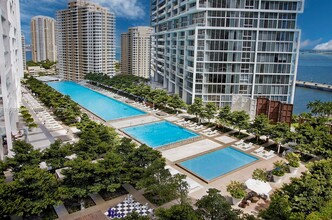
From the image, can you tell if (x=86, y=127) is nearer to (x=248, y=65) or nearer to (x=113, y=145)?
(x=113, y=145)

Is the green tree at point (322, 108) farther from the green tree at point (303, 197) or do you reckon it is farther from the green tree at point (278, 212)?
the green tree at point (278, 212)

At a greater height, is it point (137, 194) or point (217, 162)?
point (137, 194)

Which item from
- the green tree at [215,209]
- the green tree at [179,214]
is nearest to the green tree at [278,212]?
the green tree at [215,209]

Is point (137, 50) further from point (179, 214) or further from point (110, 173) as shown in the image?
point (179, 214)

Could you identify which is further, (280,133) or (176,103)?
(176,103)

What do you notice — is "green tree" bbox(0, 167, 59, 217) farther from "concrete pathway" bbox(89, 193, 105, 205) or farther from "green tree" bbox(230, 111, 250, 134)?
"green tree" bbox(230, 111, 250, 134)

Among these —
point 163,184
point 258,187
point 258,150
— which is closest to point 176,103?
point 258,150

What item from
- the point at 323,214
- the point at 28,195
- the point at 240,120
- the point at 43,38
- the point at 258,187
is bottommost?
the point at 258,187
